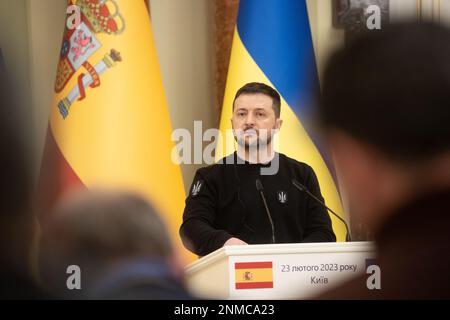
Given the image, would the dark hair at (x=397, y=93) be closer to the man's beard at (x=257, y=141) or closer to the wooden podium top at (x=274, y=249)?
the man's beard at (x=257, y=141)

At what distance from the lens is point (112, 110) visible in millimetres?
1942

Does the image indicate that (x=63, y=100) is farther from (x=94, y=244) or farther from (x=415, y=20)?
(x=415, y=20)

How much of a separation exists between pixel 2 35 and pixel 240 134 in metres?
0.74

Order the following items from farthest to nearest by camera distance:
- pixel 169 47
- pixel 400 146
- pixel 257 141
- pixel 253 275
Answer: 1. pixel 169 47
2. pixel 257 141
3. pixel 253 275
4. pixel 400 146

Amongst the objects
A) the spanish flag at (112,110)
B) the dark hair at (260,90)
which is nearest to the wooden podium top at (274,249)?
the spanish flag at (112,110)

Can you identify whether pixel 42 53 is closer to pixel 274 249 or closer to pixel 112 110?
pixel 112 110

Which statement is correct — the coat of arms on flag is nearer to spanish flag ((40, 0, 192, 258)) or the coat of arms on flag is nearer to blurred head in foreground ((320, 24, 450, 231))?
spanish flag ((40, 0, 192, 258))

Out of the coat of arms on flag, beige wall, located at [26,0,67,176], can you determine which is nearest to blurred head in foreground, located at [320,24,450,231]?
the coat of arms on flag

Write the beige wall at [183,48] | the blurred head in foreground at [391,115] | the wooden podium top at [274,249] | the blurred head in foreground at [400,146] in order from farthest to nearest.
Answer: the beige wall at [183,48], the wooden podium top at [274,249], the blurred head in foreground at [391,115], the blurred head in foreground at [400,146]

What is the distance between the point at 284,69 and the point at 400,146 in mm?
735

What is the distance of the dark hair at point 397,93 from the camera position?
1282 mm

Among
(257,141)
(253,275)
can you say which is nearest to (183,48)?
(257,141)

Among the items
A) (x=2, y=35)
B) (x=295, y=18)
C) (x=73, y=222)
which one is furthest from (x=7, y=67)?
(x=295, y=18)
